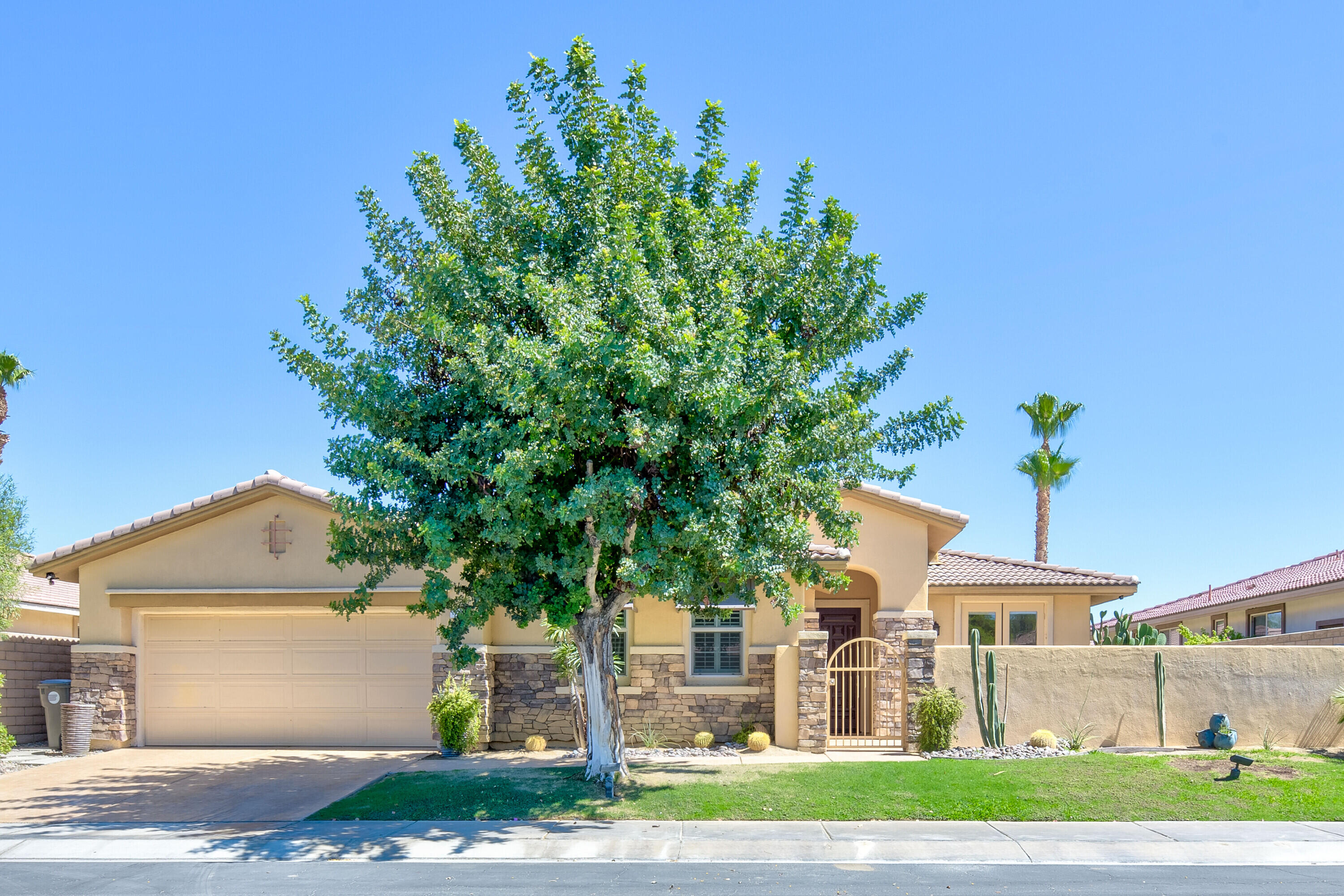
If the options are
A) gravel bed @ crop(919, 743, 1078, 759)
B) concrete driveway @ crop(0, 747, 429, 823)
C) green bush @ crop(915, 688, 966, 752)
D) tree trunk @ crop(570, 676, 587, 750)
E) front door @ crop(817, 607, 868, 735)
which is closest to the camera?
concrete driveway @ crop(0, 747, 429, 823)

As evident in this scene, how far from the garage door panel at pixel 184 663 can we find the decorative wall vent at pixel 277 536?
2.24 meters

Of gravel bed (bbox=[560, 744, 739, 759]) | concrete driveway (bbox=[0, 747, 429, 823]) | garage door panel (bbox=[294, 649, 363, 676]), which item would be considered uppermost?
garage door panel (bbox=[294, 649, 363, 676])

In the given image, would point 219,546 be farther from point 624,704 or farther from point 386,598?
point 624,704

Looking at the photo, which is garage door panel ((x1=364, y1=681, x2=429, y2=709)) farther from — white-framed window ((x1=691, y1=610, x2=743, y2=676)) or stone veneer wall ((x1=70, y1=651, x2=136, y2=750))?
white-framed window ((x1=691, y1=610, x2=743, y2=676))

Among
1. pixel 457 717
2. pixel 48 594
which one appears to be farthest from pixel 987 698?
pixel 48 594

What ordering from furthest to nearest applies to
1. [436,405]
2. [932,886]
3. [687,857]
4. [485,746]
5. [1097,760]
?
[485,746]
[1097,760]
[436,405]
[687,857]
[932,886]

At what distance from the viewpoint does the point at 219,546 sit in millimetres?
18531

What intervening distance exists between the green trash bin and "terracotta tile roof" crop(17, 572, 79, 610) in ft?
6.91

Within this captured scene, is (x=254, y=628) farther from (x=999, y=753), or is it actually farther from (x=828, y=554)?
(x=999, y=753)

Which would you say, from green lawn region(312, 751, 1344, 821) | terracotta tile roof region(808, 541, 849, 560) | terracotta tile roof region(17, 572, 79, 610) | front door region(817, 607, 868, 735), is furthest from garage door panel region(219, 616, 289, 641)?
front door region(817, 607, 868, 735)

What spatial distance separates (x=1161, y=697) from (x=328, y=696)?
45.7ft

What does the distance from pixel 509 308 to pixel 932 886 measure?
8317 millimetres

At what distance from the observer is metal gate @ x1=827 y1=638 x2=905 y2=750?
1728 centimetres

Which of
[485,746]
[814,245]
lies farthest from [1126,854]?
[485,746]
